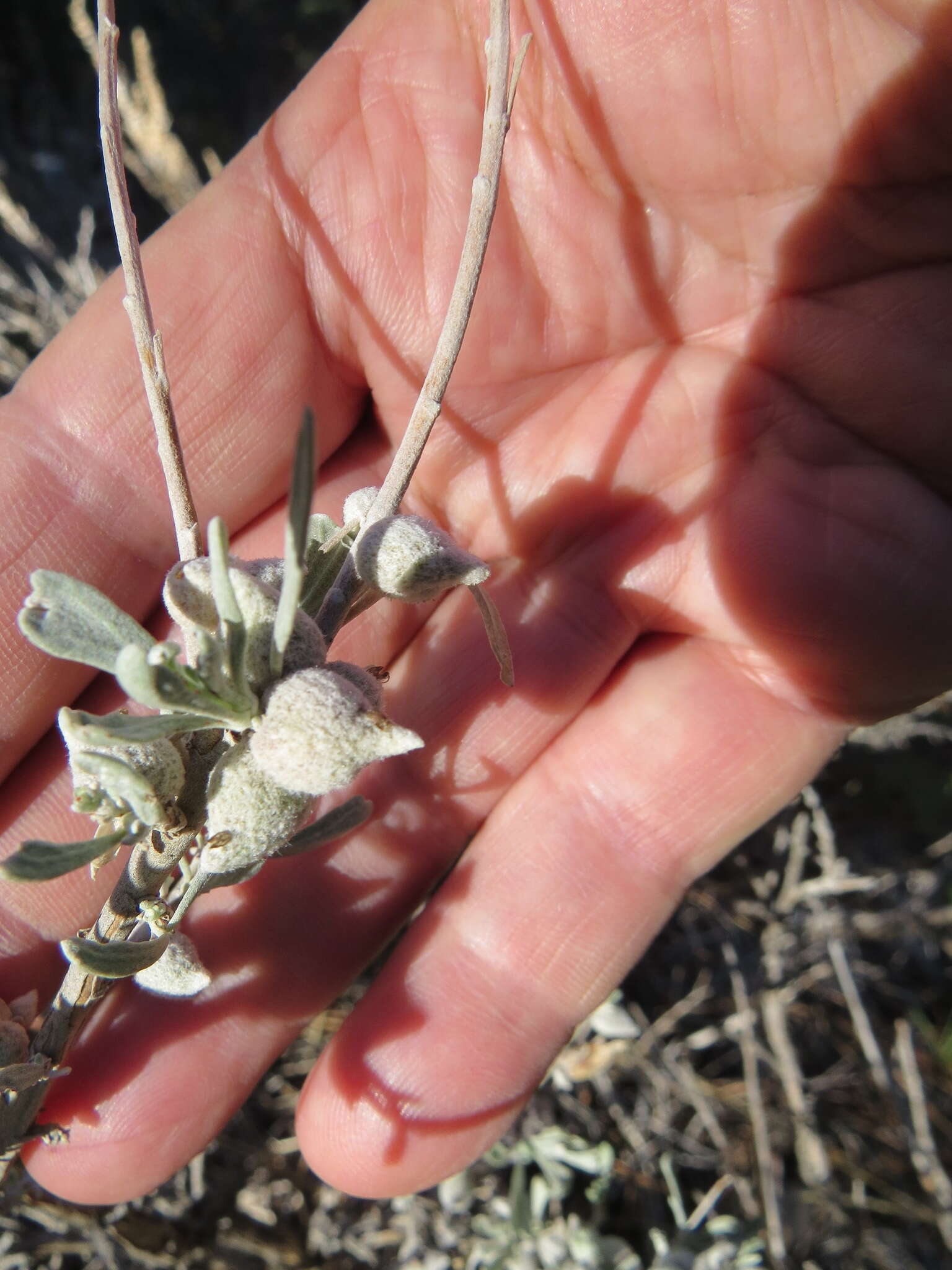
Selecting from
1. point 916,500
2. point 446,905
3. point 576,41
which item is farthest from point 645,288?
point 446,905

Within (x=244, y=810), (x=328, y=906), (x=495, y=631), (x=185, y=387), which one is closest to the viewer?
(x=244, y=810)

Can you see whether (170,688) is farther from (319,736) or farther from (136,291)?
(136,291)

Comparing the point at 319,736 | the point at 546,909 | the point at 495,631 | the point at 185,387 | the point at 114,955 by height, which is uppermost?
the point at 185,387

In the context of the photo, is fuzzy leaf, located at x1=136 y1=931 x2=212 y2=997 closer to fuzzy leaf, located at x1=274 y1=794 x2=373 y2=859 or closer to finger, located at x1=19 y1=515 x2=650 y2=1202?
fuzzy leaf, located at x1=274 y1=794 x2=373 y2=859

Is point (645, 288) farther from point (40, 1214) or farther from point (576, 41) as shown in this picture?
point (40, 1214)

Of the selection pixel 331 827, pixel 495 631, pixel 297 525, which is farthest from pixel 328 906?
pixel 297 525

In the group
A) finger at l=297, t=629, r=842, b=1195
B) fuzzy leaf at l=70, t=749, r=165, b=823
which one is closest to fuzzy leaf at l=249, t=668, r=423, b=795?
fuzzy leaf at l=70, t=749, r=165, b=823

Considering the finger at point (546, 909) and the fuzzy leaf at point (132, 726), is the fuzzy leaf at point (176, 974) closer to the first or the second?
the fuzzy leaf at point (132, 726)
